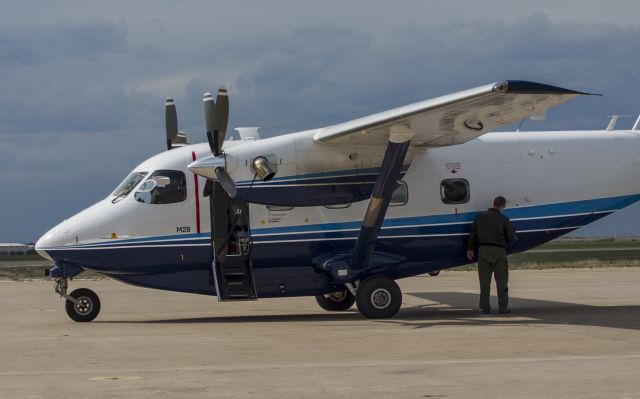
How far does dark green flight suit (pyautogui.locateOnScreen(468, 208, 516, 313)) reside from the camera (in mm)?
17203

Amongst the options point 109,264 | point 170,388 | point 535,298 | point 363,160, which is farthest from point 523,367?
point 535,298

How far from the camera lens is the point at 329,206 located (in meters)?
17.6

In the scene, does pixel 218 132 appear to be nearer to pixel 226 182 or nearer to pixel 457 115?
pixel 226 182

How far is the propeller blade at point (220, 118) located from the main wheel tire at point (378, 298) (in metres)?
3.48

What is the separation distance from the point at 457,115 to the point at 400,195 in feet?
8.75

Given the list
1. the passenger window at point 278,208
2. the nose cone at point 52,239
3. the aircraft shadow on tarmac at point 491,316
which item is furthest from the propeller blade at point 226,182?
the nose cone at point 52,239

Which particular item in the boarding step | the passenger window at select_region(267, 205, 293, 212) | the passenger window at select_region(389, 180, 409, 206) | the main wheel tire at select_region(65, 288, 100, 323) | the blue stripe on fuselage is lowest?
the main wheel tire at select_region(65, 288, 100, 323)

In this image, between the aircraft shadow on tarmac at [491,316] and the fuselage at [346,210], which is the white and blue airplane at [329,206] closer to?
the fuselage at [346,210]

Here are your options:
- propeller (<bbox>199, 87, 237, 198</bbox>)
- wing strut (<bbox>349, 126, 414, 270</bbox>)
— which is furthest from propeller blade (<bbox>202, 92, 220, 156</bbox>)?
wing strut (<bbox>349, 126, 414, 270</bbox>)

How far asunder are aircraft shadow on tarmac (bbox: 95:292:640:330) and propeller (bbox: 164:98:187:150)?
3.80 metres

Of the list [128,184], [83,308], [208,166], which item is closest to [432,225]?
[208,166]

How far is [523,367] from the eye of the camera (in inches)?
404

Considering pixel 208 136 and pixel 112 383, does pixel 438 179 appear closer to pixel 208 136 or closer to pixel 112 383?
pixel 208 136

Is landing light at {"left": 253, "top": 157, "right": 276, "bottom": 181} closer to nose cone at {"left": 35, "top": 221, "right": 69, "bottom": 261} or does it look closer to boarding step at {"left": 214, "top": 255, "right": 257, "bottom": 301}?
boarding step at {"left": 214, "top": 255, "right": 257, "bottom": 301}
